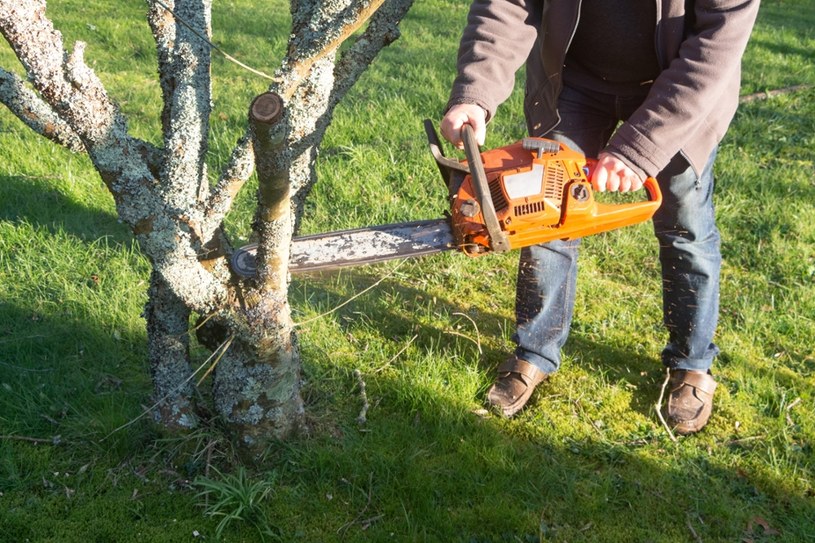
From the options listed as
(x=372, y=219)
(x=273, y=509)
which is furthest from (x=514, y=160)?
(x=372, y=219)

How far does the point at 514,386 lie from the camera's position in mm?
2932

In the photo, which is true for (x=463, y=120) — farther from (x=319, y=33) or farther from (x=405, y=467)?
(x=405, y=467)

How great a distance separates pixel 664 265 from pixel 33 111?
2175 millimetres

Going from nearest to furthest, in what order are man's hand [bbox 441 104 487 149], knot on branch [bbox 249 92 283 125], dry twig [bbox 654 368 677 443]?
knot on branch [bbox 249 92 283 125] < man's hand [bbox 441 104 487 149] < dry twig [bbox 654 368 677 443]

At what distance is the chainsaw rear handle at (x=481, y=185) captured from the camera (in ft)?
7.31

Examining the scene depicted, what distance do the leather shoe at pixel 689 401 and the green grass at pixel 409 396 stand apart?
68 mm

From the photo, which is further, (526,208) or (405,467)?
(405,467)

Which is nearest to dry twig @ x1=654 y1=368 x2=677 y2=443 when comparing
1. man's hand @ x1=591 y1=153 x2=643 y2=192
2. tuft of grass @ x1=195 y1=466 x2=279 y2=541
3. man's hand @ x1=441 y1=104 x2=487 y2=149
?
man's hand @ x1=591 y1=153 x2=643 y2=192

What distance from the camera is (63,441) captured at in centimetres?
250

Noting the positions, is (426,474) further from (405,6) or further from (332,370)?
(405,6)

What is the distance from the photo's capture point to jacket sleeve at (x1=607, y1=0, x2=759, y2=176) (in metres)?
2.26

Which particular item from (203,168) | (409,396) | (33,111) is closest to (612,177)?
(409,396)

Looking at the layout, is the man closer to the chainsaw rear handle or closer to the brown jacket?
the brown jacket

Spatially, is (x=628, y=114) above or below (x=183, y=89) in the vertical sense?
below
